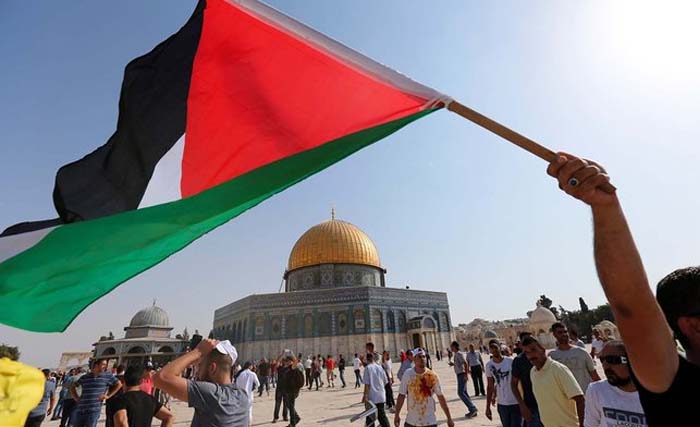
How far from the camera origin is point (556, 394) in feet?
12.7

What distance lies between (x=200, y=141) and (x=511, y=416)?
518 cm

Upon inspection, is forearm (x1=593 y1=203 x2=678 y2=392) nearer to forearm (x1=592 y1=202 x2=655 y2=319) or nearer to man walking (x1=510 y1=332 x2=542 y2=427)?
forearm (x1=592 y1=202 x2=655 y2=319)

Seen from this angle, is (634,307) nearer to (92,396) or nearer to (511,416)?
(511,416)

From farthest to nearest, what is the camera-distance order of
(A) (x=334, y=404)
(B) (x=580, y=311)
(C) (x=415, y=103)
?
(B) (x=580, y=311), (A) (x=334, y=404), (C) (x=415, y=103)

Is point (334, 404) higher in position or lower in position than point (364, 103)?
lower

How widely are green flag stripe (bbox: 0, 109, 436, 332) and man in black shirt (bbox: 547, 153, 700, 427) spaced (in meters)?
1.26

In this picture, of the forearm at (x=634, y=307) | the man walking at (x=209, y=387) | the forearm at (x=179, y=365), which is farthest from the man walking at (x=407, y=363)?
the forearm at (x=634, y=307)

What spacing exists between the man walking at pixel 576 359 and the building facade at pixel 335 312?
2643cm

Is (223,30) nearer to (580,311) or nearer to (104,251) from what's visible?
(104,251)

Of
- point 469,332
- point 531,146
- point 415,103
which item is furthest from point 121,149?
point 469,332

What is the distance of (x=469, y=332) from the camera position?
48.9 metres

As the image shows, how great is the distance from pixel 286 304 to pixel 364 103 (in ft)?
102

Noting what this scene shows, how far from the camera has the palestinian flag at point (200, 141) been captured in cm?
244

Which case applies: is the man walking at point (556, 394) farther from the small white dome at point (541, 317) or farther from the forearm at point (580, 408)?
the small white dome at point (541, 317)
